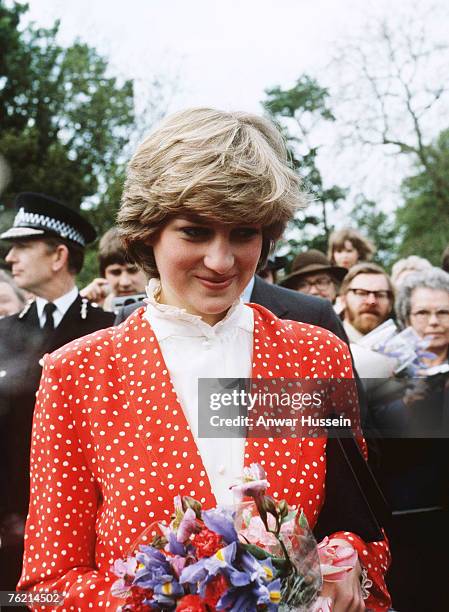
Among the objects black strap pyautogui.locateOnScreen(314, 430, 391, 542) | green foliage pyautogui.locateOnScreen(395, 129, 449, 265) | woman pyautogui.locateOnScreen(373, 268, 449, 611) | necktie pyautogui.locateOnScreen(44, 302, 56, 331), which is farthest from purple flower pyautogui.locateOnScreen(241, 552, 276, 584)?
→ green foliage pyautogui.locateOnScreen(395, 129, 449, 265)

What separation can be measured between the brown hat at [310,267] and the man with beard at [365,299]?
0.60 m

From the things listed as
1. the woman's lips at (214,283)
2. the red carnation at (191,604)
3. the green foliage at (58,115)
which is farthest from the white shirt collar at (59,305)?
the green foliage at (58,115)

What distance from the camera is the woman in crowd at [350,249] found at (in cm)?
616

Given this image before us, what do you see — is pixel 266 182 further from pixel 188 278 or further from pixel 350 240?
pixel 350 240

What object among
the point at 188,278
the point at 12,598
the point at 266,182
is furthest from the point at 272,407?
the point at 12,598

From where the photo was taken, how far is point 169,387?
1.79m

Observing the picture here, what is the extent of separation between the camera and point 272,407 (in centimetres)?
182

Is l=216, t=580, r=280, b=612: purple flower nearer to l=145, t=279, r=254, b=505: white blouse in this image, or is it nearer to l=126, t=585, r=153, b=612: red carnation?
l=126, t=585, r=153, b=612: red carnation

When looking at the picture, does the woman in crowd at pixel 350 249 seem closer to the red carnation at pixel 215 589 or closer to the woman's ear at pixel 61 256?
the woman's ear at pixel 61 256

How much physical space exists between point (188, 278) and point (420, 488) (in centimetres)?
222

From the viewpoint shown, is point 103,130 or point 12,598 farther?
point 103,130

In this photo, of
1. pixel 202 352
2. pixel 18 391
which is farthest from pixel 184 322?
pixel 18 391

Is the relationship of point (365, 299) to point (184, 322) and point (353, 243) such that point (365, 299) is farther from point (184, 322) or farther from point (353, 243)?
point (184, 322)

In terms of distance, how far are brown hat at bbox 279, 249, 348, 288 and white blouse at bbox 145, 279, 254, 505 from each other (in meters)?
3.44
